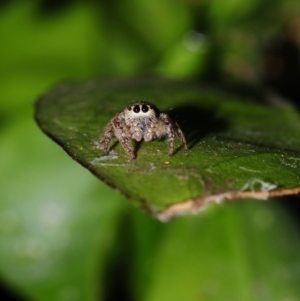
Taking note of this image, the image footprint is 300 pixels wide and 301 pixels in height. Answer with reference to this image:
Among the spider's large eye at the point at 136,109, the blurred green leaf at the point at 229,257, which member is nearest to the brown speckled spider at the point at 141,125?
the spider's large eye at the point at 136,109

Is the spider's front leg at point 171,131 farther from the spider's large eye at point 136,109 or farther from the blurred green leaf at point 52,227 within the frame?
the blurred green leaf at point 52,227

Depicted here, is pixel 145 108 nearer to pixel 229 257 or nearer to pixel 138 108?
pixel 138 108

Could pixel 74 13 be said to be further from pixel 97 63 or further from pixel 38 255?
pixel 38 255

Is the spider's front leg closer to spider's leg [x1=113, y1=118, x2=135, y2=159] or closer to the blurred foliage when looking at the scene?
spider's leg [x1=113, y1=118, x2=135, y2=159]

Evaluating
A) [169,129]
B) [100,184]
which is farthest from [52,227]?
[169,129]

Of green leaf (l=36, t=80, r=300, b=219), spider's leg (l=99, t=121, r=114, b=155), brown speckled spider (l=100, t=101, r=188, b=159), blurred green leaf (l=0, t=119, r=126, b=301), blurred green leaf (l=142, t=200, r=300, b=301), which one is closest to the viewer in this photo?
green leaf (l=36, t=80, r=300, b=219)

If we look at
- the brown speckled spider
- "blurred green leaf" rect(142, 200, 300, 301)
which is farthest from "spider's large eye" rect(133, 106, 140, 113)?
"blurred green leaf" rect(142, 200, 300, 301)
